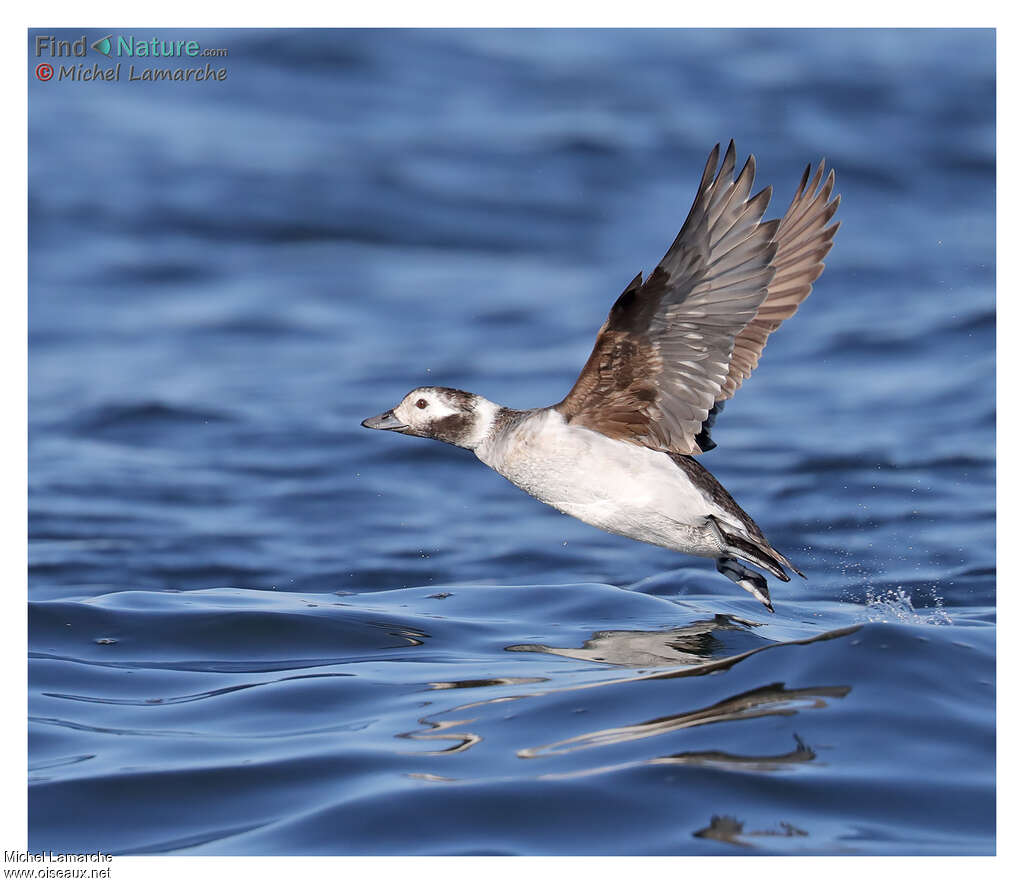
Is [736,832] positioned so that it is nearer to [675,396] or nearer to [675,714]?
[675,714]

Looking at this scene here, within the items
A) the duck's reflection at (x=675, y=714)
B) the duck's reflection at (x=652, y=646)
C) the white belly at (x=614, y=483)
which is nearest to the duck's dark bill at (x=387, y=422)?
the white belly at (x=614, y=483)

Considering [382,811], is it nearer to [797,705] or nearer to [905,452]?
[797,705]

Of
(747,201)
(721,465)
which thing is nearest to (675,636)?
(747,201)

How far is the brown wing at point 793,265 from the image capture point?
6762 millimetres

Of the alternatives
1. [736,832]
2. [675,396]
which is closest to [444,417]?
[675,396]

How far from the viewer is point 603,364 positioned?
20.1 ft

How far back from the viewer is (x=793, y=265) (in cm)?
682

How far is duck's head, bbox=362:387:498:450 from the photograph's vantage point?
7.12 m

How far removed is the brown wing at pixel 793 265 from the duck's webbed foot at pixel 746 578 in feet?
2.86

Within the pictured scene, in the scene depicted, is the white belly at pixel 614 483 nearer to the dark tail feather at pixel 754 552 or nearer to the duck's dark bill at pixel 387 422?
the dark tail feather at pixel 754 552

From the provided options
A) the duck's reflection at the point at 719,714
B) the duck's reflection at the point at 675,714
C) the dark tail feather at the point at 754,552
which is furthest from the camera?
the dark tail feather at the point at 754,552

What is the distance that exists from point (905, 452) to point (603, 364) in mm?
6829

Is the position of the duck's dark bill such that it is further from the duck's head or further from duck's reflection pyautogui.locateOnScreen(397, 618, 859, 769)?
duck's reflection pyautogui.locateOnScreen(397, 618, 859, 769)

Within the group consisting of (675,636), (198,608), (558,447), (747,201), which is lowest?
(675,636)
